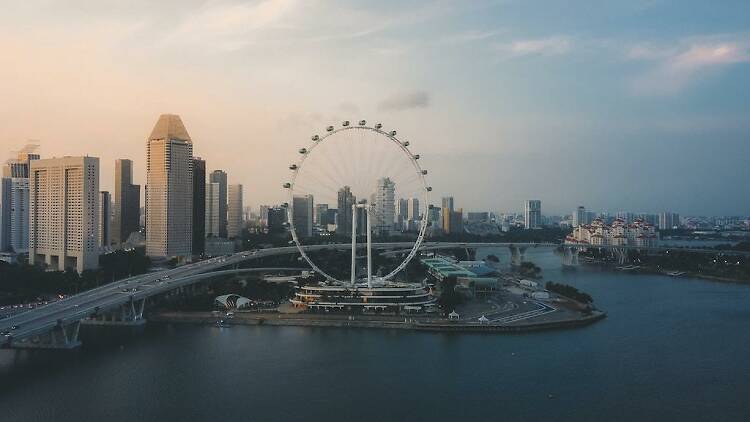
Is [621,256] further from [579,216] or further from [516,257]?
[579,216]

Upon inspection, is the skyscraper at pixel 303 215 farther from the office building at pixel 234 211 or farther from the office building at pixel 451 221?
the office building at pixel 451 221

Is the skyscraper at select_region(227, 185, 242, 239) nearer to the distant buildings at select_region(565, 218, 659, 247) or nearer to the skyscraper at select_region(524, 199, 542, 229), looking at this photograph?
the distant buildings at select_region(565, 218, 659, 247)

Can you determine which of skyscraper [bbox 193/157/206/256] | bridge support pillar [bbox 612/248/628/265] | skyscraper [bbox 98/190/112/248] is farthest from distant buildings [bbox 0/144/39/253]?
bridge support pillar [bbox 612/248/628/265]

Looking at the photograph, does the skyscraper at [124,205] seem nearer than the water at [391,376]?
No

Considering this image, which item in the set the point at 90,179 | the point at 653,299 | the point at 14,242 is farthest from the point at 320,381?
the point at 14,242

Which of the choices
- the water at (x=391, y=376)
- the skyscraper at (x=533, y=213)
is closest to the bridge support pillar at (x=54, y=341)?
the water at (x=391, y=376)

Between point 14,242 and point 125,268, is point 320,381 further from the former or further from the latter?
point 14,242

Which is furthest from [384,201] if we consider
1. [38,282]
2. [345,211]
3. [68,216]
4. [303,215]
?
[38,282]
